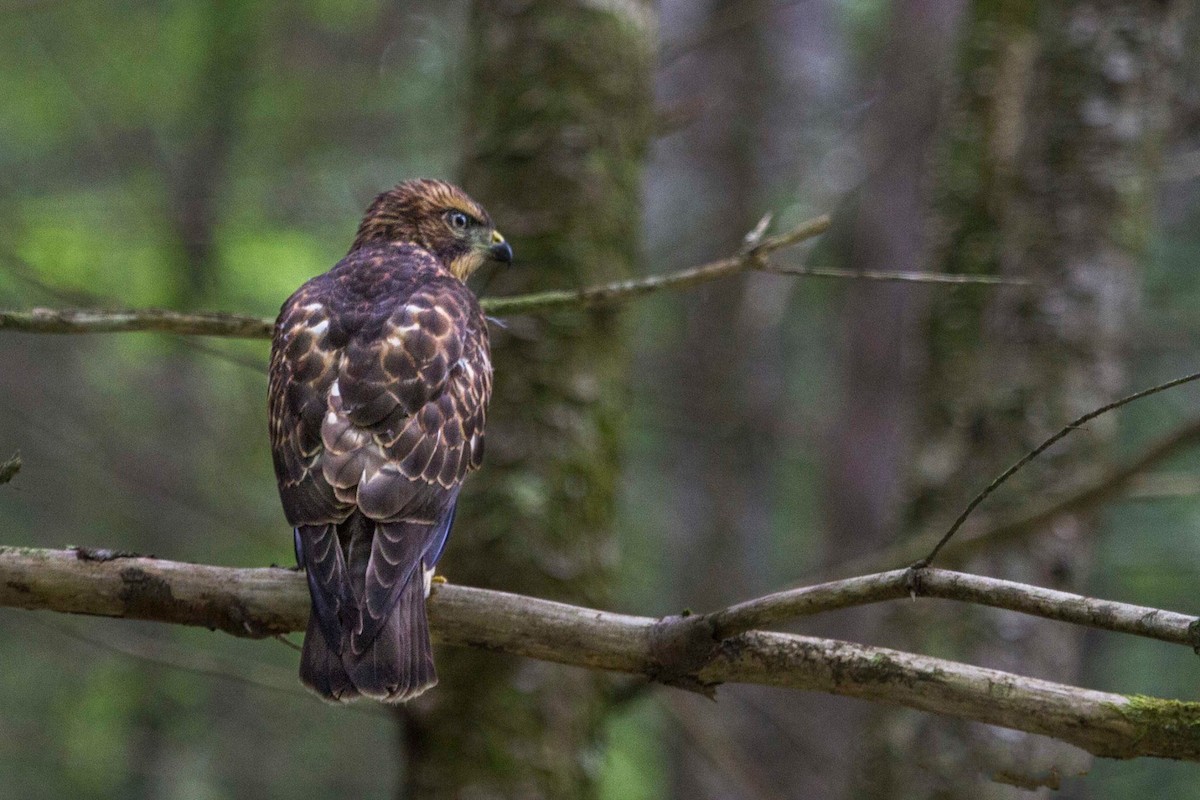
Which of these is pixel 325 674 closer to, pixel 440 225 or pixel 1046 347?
pixel 440 225

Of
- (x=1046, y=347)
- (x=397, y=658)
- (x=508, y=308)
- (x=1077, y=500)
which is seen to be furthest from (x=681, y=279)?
(x=1046, y=347)

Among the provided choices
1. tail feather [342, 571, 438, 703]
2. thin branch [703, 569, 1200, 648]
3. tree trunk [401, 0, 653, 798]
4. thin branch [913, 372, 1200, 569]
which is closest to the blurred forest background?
tree trunk [401, 0, 653, 798]

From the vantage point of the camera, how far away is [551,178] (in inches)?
223

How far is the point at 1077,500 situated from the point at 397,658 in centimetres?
236

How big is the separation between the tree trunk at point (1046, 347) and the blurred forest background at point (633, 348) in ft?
0.05

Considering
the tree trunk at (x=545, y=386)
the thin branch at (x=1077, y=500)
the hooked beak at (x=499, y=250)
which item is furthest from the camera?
the hooked beak at (x=499, y=250)

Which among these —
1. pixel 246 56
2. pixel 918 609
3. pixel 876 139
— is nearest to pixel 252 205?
pixel 246 56

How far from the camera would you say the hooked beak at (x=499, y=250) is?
5.31 m

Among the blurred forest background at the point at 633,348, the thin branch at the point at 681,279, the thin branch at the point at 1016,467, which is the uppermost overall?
the thin branch at the point at 1016,467

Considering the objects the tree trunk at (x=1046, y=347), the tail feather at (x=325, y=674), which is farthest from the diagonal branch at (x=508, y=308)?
the tree trunk at (x=1046, y=347)

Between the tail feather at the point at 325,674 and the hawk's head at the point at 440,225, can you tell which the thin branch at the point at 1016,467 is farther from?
the hawk's head at the point at 440,225

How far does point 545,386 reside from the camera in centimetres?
545

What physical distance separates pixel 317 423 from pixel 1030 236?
3256mm

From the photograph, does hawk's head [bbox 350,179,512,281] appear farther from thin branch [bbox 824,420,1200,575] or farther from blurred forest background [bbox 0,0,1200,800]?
thin branch [bbox 824,420,1200,575]
